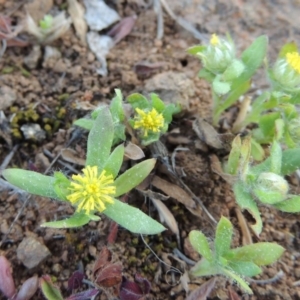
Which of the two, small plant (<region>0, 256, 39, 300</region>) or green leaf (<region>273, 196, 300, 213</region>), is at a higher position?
green leaf (<region>273, 196, 300, 213</region>)

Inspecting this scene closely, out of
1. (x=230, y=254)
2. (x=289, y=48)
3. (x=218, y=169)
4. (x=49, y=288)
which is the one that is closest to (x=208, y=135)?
(x=218, y=169)

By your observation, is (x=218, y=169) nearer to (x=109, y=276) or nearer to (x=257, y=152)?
(x=257, y=152)

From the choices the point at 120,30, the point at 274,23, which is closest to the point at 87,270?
the point at 120,30

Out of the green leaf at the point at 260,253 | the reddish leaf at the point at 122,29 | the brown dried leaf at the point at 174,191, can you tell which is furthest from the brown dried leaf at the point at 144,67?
the green leaf at the point at 260,253

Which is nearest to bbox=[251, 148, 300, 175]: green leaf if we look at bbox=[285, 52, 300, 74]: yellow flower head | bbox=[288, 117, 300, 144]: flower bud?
bbox=[288, 117, 300, 144]: flower bud

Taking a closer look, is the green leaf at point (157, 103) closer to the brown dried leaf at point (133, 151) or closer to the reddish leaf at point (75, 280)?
the brown dried leaf at point (133, 151)

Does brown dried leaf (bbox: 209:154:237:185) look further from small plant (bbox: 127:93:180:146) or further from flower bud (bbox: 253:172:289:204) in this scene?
small plant (bbox: 127:93:180:146)

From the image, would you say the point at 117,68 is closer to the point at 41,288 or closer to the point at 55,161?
the point at 55,161

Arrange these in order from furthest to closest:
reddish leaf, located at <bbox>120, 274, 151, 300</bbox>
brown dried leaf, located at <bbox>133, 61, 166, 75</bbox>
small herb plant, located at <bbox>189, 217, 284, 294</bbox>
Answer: brown dried leaf, located at <bbox>133, 61, 166, 75</bbox> < reddish leaf, located at <bbox>120, 274, 151, 300</bbox> < small herb plant, located at <bbox>189, 217, 284, 294</bbox>
